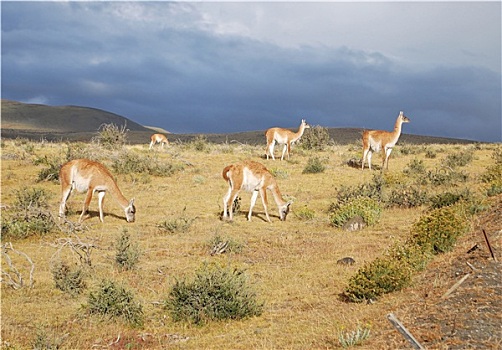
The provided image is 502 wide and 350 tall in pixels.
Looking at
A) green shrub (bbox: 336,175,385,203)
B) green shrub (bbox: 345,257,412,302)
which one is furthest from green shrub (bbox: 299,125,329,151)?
green shrub (bbox: 345,257,412,302)

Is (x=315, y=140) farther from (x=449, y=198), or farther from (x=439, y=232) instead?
(x=439, y=232)

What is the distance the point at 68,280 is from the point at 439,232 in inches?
299

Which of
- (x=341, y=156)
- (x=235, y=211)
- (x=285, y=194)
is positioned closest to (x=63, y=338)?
(x=235, y=211)

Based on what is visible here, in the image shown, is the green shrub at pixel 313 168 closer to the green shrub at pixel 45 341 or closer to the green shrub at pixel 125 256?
the green shrub at pixel 125 256

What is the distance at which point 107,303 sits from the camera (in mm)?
Result: 7934

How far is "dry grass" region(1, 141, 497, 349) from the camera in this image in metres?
6.93

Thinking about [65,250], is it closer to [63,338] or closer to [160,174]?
[63,338]

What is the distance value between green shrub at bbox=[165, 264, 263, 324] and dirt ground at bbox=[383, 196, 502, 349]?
8.07ft

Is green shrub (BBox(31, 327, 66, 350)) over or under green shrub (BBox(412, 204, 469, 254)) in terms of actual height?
under

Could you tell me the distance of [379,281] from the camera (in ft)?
26.2

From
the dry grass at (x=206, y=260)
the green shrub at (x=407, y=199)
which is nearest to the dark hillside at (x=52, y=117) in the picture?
the dry grass at (x=206, y=260)

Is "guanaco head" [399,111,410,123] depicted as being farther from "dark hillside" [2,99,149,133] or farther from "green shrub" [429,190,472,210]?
"dark hillside" [2,99,149,133]

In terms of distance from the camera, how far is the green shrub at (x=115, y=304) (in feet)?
25.4

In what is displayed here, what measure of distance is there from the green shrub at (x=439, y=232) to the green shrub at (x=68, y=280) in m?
6.96
